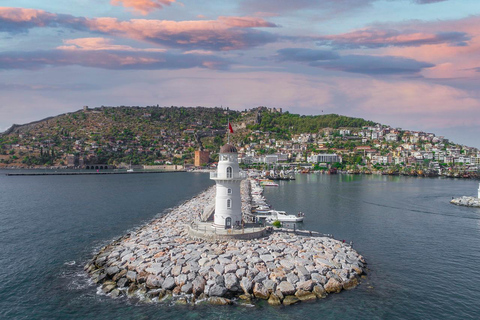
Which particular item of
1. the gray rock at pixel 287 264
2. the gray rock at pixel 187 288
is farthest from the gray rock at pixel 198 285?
the gray rock at pixel 287 264

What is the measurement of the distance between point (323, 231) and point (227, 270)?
65.5 feet

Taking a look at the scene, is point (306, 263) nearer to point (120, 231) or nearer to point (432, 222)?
point (120, 231)

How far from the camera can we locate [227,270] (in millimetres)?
22875

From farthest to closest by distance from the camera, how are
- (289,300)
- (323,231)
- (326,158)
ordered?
(326,158) < (323,231) < (289,300)

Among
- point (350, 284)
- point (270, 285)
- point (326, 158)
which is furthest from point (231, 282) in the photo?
point (326, 158)

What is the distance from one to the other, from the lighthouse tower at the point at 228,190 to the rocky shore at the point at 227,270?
2425 millimetres

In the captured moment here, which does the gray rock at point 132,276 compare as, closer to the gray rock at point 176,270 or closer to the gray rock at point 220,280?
the gray rock at point 176,270

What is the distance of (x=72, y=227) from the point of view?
41031mm

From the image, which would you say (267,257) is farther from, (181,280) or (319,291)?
(181,280)

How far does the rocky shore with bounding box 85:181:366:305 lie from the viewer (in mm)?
21484

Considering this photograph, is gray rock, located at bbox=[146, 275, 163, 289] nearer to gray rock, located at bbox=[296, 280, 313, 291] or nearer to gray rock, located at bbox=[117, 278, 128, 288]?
gray rock, located at bbox=[117, 278, 128, 288]

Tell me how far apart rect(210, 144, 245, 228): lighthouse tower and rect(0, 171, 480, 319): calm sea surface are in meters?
10.1

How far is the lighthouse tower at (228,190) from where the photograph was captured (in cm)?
2923

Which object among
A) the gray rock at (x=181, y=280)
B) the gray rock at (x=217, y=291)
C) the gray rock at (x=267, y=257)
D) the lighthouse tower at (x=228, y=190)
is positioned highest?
the lighthouse tower at (x=228, y=190)
